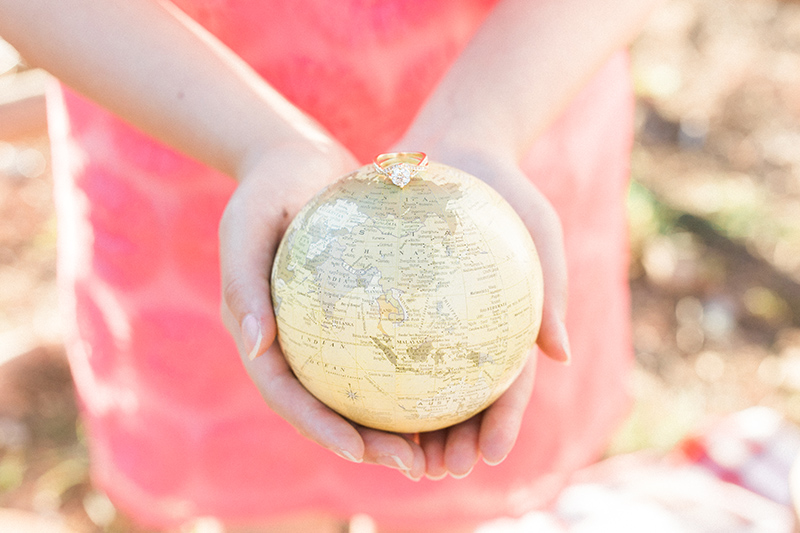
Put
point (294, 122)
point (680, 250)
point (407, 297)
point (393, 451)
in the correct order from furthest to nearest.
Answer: point (680, 250) → point (294, 122) → point (393, 451) → point (407, 297)

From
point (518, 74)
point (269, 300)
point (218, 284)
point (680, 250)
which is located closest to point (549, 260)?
point (518, 74)

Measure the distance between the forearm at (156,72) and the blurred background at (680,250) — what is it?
2.15 metres

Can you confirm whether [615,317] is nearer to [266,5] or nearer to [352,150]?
[352,150]

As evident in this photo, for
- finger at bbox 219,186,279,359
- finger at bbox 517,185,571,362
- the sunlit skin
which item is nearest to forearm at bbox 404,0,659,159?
the sunlit skin

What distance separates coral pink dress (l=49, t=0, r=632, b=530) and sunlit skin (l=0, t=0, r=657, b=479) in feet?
0.70

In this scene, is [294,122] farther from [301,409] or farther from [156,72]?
[301,409]

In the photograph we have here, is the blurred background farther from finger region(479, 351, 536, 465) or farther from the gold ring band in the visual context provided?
the gold ring band

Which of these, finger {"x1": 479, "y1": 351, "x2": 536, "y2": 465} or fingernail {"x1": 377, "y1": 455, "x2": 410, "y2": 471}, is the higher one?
finger {"x1": 479, "y1": 351, "x2": 536, "y2": 465}

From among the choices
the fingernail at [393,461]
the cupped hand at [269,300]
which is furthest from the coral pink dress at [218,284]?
the fingernail at [393,461]

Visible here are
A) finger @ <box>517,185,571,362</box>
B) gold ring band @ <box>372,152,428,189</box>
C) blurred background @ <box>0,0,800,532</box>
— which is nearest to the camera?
gold ring band @ <box>372,152,428,189</box>

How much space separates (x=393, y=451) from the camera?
148cm

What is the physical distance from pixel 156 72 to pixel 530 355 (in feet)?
3.68

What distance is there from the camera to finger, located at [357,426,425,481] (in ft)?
4.84

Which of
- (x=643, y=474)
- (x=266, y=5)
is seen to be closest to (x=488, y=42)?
(x=266, y=5)
